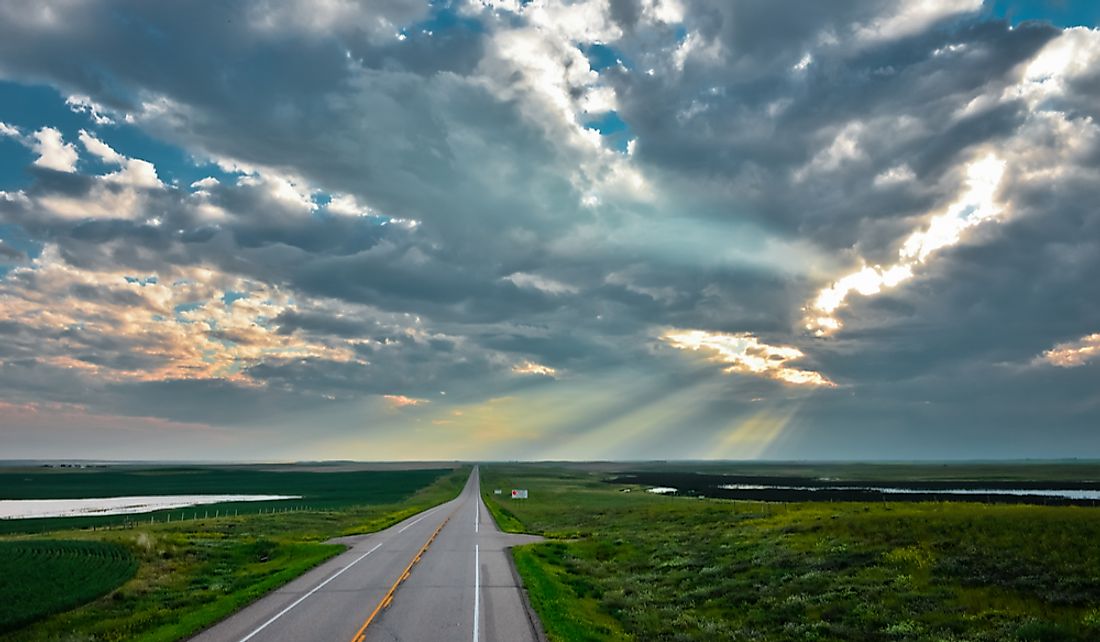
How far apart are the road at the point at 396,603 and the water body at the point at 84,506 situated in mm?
71013

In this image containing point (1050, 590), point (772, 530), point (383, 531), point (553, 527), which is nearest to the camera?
point (1050, 590)

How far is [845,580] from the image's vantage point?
29.4 meters

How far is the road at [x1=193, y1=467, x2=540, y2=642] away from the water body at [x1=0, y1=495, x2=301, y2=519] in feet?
233

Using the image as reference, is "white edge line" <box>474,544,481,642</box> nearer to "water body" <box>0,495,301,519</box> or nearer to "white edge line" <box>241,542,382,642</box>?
"white edge line" <box>241,542,382,642</box>

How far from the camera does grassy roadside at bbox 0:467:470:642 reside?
24.0 m

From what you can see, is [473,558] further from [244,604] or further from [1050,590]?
[1050,590]

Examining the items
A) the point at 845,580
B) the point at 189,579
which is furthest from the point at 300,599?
the point at 845,580

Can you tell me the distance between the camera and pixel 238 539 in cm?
4881

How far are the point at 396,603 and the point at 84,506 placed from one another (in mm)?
104747

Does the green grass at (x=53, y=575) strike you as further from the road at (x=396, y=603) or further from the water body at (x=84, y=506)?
the water body at (x=84, y=506)

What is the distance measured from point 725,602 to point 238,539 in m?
37.2

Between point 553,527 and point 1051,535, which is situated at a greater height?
point 1051,535

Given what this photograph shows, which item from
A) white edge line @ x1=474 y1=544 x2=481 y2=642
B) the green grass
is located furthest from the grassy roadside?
white edge line @ x1=474 y1=544 x2=481 y2=642

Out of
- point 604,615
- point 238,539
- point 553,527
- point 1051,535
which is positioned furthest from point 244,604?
point 553,527
